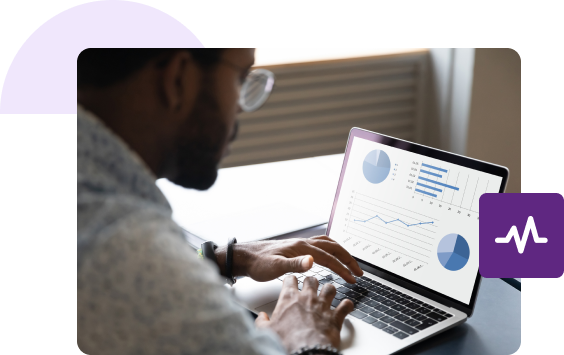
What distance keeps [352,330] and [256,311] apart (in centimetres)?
18

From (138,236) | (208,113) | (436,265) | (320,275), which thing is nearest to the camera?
(138,236)

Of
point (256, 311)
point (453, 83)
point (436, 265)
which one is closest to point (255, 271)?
Result: point (256, 311)

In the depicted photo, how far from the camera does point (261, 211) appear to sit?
1355 mm

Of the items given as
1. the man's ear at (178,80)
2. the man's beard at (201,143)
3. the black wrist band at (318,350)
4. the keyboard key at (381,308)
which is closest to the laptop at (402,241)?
the keyboard key at (381,308)

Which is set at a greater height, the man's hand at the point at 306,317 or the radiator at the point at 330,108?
the radiator at the point at 330,108

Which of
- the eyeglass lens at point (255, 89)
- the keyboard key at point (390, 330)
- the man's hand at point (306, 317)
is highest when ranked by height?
the eyeglass lens at point (255, 89)

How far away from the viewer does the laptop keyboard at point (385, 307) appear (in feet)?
2.75

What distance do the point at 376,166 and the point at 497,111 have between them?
0.24m

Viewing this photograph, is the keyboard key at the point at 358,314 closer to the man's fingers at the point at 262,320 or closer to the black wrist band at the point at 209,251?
the man's fingers at the point at 262,320

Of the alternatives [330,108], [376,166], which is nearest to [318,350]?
[376,166]

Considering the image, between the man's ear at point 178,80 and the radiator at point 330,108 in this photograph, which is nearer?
the man's ear at point 178,80

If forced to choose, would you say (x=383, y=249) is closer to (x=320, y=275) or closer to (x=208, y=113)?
(x=320, y=275)

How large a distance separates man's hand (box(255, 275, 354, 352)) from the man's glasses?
326 mm

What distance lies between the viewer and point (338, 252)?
3.31ft
